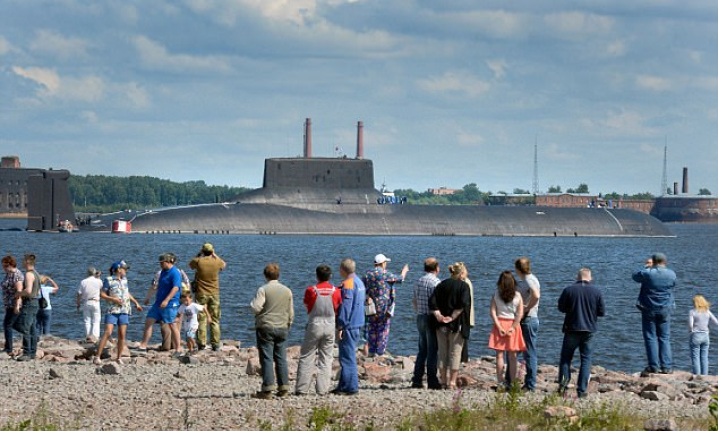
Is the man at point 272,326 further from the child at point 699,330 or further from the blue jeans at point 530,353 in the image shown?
the child at point 699,330

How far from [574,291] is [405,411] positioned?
127 inches

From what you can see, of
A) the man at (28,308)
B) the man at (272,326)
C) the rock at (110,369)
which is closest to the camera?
the man at (272,326)

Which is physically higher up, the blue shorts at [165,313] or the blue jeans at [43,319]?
the blue shorts at [165,313]

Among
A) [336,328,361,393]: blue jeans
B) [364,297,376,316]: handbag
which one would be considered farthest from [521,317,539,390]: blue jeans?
[364,297,376,316]: handbag

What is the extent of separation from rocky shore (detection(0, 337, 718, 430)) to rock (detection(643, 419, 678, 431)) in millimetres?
238

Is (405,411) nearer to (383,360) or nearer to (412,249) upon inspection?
(383,360)

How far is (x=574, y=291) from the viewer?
15.0 m

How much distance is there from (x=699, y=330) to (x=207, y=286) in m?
7.92

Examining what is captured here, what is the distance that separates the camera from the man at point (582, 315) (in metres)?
15.0

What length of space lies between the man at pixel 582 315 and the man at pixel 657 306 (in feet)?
7.85

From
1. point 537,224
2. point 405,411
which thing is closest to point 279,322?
point 405,411

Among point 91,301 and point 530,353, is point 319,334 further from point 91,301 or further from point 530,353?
point 91,301

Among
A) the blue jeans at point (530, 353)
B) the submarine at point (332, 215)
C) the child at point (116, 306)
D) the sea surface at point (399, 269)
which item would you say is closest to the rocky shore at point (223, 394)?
the blue jeans at point (530, 353)

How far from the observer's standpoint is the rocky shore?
41.8 ft
